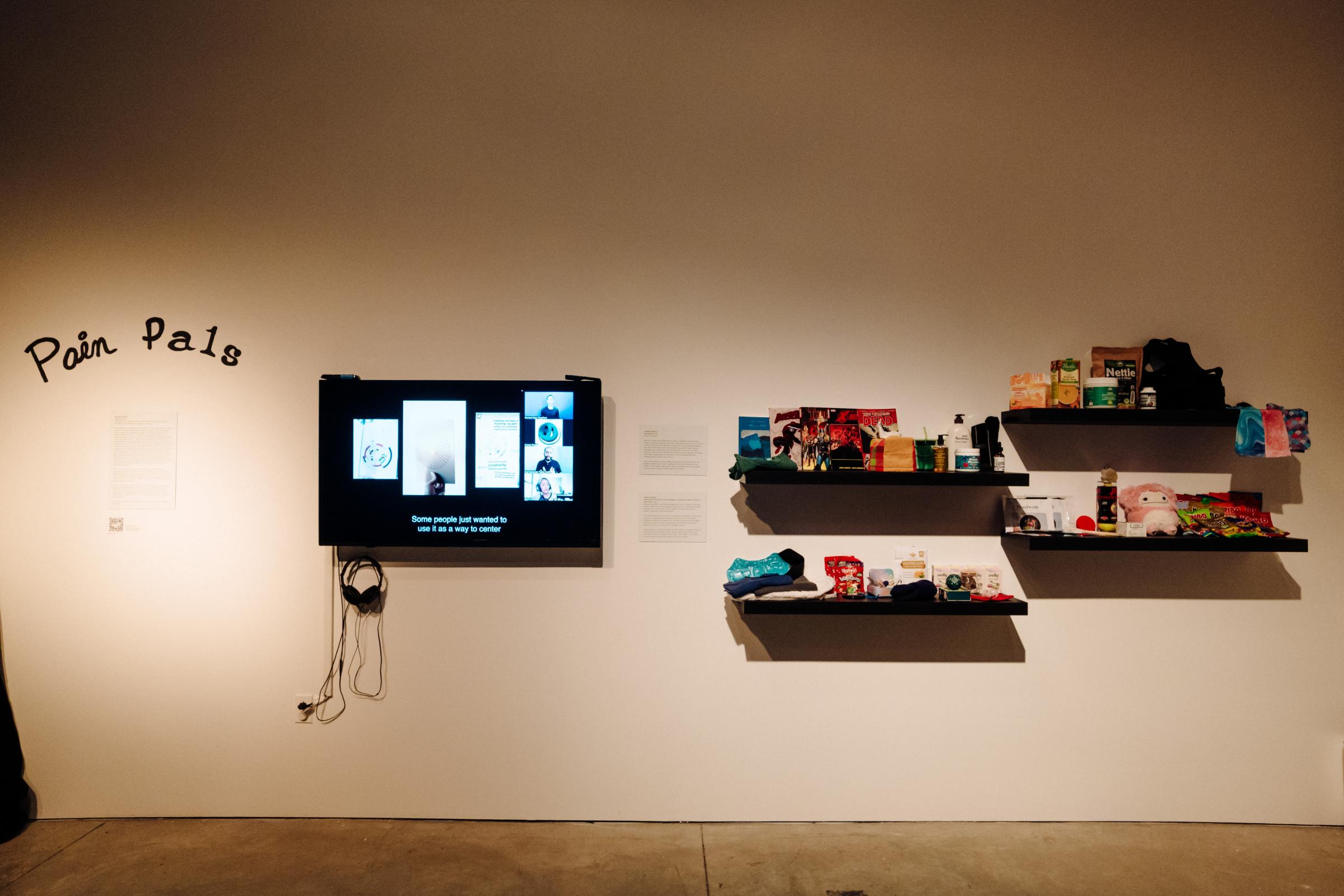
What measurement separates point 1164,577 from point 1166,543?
34 centimetres

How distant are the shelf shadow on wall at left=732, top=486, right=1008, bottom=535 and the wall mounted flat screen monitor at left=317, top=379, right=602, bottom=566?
69cm

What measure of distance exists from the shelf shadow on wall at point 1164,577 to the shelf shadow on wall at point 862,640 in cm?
35

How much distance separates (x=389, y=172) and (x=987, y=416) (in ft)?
9.08

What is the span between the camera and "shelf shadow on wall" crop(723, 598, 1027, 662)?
116 inches

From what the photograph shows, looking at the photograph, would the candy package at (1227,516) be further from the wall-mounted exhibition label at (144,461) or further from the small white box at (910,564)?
the wall-mounted exhibition label at (144,461)

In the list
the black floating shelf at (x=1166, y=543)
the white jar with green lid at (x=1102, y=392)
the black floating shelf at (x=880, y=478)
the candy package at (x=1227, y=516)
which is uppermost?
the white jar with green lid at (x=1102, y=392)

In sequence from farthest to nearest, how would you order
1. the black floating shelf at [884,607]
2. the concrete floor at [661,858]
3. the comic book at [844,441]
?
1. the comic book at [844,441]
2. the black floating shelf at [884,607]
3. the concrete floor at [661,858]

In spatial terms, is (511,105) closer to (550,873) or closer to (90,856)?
(550,873)

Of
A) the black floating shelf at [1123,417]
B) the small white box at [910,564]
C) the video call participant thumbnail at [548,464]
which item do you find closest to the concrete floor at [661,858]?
the small white box at [910,564]

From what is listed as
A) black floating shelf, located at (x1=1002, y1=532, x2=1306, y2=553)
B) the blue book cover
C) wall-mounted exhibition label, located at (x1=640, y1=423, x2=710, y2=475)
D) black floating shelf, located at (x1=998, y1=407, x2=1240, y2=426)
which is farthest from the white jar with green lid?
wall-mounted exhibition label, located at (x1=640, y1=423, x2=710, y2=475)

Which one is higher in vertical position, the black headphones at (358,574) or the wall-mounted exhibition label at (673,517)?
the wall-mounted exhibition label at (673,517)

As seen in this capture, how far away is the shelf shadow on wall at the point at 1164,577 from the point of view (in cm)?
298

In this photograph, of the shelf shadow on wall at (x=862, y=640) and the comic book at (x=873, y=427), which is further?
the shelf shadow on wall at (x=862, y=640)

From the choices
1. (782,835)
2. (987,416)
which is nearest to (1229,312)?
(987,416)
